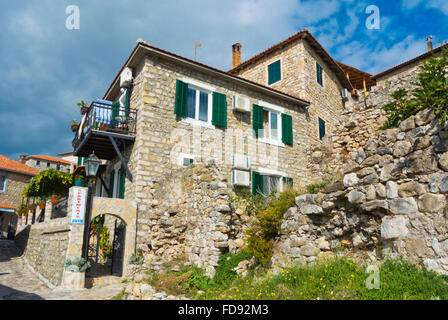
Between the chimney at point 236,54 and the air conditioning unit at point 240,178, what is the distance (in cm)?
950

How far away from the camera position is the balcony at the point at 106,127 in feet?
36.0

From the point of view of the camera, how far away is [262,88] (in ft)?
45.9

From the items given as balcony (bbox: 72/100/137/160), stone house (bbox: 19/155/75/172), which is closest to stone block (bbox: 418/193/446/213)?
balcony (bbox: 72/100/137/160)

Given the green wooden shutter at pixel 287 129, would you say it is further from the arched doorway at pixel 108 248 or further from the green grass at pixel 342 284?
the green grass at pixel 342 284

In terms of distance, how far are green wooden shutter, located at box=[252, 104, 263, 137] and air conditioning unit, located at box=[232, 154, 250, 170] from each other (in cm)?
142

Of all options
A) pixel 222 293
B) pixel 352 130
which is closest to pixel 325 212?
pixel 222 293

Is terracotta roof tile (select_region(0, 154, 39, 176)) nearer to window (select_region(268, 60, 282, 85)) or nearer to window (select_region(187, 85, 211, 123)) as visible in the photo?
window (select_region(187, 85, 211, 123))

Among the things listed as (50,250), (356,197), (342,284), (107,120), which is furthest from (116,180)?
(342,284)

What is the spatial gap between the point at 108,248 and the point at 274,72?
39.2ft

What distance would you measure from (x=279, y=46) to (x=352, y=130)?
742cm

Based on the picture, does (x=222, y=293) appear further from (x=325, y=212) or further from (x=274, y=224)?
(x=325, y=212)

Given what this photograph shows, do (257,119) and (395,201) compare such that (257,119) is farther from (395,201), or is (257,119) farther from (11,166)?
(11,166)

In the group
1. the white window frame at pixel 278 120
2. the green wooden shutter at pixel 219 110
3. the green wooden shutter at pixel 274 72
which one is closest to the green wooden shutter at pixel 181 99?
the green wooden shutter at pixel 219 110

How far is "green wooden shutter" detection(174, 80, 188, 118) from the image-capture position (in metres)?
11.6
